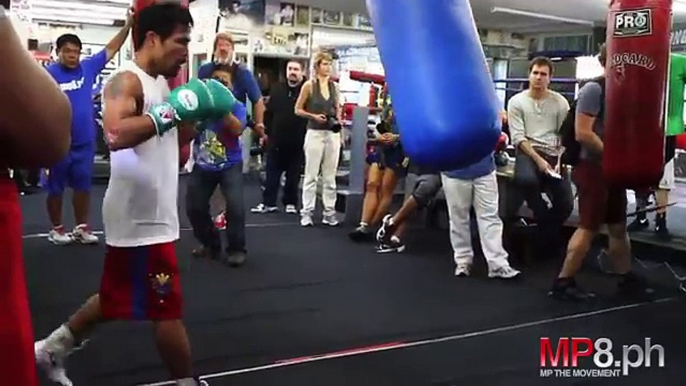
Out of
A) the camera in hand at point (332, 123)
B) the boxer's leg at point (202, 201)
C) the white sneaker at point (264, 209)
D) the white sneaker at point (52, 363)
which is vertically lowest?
the white sneaker at point (264, 209)

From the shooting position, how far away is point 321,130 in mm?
5863

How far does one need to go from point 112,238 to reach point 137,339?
3.08 ft

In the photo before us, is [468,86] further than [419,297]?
No

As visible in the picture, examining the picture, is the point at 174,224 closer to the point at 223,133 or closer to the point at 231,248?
the point at 223,133

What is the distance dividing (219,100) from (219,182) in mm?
2143

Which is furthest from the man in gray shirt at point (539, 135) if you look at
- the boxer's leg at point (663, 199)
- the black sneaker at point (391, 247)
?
the boxer's leg at point (663, 199)

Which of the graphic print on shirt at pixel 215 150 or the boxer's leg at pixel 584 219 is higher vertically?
the graphic print on shirt at pixel 215 150

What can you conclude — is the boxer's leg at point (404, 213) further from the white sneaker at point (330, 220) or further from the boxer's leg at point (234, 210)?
the boxer's leg at point (234, 210)

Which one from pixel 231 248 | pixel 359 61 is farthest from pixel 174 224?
pixel 359 61

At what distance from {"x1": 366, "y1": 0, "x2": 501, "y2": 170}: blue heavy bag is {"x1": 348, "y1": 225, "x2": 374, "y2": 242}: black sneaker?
368 cm

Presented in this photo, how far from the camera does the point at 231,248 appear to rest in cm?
443

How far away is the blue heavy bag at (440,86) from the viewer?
1656 millimetres

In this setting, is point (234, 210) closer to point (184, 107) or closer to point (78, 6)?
point (184, 107)

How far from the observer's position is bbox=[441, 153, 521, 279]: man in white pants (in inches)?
165
